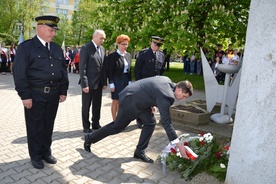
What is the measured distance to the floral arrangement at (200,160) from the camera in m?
3.56

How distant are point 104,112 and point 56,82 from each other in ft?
12.6

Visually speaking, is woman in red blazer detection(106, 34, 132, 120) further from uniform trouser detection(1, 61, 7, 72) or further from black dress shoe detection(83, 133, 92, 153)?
uniform trouser detection(1, 61, 7, 72)

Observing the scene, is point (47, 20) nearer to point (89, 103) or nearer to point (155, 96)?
point (155, 96)

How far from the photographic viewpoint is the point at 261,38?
2.57 m

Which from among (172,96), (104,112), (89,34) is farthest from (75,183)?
(89,34)

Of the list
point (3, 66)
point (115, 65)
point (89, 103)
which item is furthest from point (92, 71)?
point (3, 66)

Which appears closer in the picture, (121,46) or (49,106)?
(49,106)

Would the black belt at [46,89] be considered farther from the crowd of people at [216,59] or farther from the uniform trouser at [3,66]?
the uniform trouser at [3,66]

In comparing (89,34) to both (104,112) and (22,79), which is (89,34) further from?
(22,79)

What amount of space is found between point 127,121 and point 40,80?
4.30 ft

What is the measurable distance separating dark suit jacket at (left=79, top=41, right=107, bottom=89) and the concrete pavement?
1054 millimetres

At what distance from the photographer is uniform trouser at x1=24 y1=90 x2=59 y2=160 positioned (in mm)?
3605

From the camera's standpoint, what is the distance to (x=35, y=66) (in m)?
3.51

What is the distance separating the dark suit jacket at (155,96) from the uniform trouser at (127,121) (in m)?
0.02
